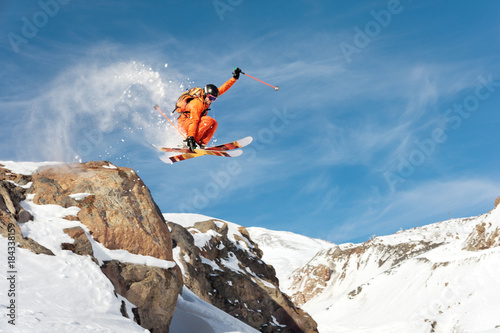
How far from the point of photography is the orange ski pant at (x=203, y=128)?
51.1 ft

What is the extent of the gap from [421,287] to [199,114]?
39.1 metres

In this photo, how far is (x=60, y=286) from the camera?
35.2ft

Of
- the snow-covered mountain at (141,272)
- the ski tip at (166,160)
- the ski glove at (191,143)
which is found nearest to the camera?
the snow-covered mountain at (141,272)

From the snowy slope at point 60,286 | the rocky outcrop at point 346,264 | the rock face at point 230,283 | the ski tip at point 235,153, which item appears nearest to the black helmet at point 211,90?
the ski tip at point 235,153

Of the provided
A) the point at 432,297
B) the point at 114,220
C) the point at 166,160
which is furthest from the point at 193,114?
the point at 432,297

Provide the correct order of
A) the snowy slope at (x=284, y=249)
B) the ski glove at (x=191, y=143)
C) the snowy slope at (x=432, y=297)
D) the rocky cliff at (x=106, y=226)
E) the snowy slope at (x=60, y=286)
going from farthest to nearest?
the snowy slope at (x=284, y=249), the snowy slope at (x=432, y=297), the ski glove at (x=191, y=143), the rocky cliff at (x=106, y=226), the snowy slope at (x=60, y=286)

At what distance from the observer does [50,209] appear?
15.0 meters

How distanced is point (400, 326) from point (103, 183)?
3197 cm

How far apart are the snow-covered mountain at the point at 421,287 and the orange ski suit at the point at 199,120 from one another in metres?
14.2

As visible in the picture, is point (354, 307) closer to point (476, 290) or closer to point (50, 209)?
point (476, 290)

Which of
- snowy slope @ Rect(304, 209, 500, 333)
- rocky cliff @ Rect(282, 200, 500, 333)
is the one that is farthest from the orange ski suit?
snowy slope @ Rect(304, 209, 500, 333)

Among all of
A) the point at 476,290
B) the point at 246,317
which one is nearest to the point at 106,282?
the point at 246,317

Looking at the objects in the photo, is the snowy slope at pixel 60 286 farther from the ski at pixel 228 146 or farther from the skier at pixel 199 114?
the skier at pixel 199 114

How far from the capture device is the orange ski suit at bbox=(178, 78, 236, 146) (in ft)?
50.5
